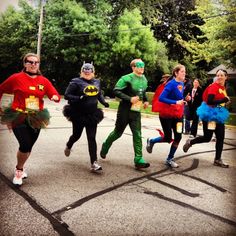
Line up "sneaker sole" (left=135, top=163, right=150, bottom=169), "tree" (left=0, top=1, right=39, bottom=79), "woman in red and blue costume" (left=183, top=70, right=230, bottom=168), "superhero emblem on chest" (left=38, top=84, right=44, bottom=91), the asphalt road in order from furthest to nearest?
"tree" (left=0, top=1, right=39, bottom=79) → "woman in red and blue costume" (left=183, top=70, right=230, bottom=168) → "sneaker sole" (left=135, top=163, right=150, bottom=169) → "superhero emblem on chest" (left=38, top=84, right=44, bottom=91) → the asphalt road

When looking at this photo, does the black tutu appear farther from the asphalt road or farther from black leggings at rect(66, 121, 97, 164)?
the asphalt road

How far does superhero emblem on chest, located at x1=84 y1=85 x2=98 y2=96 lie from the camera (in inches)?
210

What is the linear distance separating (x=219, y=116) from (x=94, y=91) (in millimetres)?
2190

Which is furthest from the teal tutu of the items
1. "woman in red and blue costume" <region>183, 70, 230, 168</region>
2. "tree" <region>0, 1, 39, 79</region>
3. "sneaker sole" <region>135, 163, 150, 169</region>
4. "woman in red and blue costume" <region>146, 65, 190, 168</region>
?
"tree" <region>0, 1, 39, 79</region>

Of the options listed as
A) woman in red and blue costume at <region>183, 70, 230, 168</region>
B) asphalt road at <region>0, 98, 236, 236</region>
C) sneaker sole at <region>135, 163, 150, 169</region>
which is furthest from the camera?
woman in red and blue costume at <region>183, 70, 230, 168</region>

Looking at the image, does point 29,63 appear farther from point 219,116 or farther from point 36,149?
point 219,116

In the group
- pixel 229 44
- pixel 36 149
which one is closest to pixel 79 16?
pixel 229 44

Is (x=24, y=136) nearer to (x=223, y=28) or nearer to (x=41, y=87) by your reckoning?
(x=41, y=87)

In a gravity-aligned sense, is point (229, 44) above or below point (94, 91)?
above

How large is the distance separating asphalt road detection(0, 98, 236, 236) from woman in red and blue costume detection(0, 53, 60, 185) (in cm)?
48

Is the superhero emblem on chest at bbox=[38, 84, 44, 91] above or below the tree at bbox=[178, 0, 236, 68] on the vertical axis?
below

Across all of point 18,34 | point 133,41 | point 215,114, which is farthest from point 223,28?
point 18,34

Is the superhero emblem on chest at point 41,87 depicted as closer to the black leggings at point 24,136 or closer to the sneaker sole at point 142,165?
the black leggings at point 24,136

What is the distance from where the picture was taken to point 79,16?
27812 millimetres
